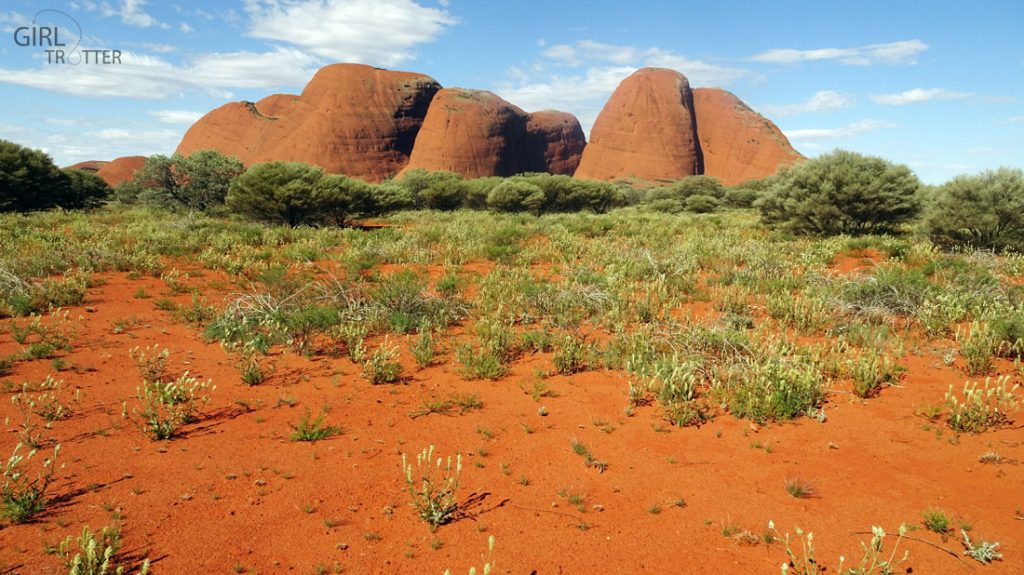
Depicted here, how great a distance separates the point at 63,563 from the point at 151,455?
1.21 m

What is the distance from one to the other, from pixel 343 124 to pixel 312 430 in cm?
6476

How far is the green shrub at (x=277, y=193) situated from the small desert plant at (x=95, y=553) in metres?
16.2

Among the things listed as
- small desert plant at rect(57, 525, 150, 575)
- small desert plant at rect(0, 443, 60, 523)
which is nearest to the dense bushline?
small desert plant at rect(57, 525, 150, 575)

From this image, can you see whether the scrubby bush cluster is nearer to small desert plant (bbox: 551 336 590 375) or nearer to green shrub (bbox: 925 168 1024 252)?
small desert plant (bbox: 551 336 590 375)

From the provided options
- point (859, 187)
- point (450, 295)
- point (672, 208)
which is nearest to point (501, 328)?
point (450, 295)

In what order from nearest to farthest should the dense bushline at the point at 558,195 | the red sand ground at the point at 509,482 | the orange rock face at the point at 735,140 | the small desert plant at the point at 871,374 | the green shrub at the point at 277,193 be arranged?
the red sand ground at the point at 509,482, the small desert plant at the point at 871,374, the dense bushline at the point at 558,195, the green shrub at the point at 277,193, the orange rock face at the point at 735,140

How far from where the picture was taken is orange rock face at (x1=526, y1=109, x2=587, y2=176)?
73.1 metres

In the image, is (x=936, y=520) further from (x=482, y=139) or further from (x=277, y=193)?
(x=482, y=139)

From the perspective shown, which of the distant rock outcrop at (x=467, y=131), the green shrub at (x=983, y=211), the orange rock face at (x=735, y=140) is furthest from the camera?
the orange rock face at (x=735, y=140)

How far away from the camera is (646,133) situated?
220 feet

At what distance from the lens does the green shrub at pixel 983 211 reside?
1076 centimetres

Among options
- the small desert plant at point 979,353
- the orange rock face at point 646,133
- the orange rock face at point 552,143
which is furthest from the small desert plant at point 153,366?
the orange rock face at point 552,143

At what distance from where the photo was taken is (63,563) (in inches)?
95.3

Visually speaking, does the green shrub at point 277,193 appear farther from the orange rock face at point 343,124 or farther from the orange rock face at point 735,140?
the orange rock face at point 735,140
